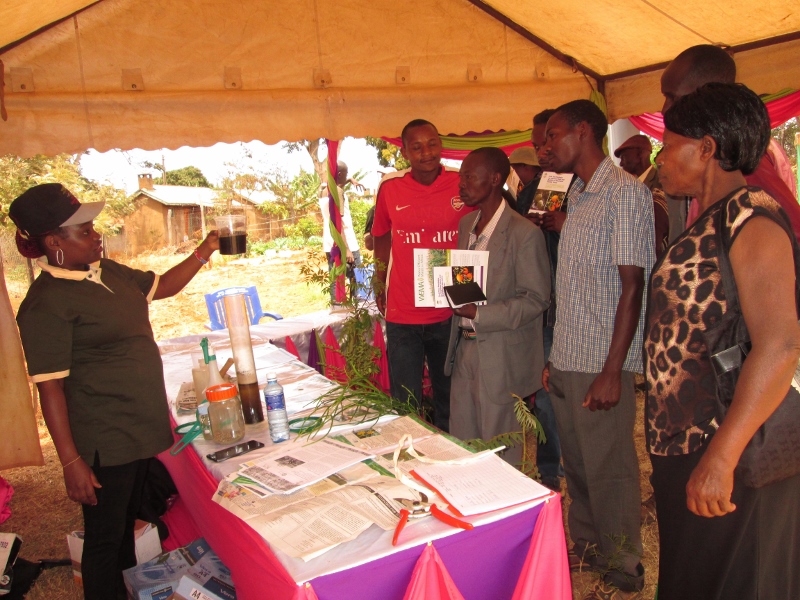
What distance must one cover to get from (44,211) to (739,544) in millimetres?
2129

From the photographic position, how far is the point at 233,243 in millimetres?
2221

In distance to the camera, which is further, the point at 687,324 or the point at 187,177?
the point at 187,177

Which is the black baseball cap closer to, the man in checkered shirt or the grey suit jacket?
the grey suit jacket

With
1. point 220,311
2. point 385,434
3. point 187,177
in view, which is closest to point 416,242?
point 385,434

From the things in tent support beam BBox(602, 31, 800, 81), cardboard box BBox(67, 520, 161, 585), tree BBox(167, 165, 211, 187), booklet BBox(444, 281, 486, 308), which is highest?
tree BBox(167, 165, 211, 187)

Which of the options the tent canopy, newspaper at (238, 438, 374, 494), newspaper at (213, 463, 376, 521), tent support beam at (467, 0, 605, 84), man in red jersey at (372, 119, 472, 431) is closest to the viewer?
newspaper at (213, 463, 376, 521)

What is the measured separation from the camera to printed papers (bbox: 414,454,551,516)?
1.34m

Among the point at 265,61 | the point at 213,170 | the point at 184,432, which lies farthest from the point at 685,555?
the point at 213,170

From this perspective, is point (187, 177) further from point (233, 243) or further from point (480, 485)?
point (480, 485)

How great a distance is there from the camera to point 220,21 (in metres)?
3.40

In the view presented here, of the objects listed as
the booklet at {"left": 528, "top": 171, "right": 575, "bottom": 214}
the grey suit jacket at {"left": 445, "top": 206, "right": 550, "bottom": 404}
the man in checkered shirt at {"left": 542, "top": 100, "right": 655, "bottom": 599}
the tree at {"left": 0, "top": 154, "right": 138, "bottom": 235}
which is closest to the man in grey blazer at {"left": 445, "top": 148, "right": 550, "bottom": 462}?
the grey suit jacket at {"left": 445, "top": 206, "right": 550, "bottom": 404}

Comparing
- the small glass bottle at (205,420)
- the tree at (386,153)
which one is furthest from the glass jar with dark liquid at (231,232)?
the tree at (386,153)

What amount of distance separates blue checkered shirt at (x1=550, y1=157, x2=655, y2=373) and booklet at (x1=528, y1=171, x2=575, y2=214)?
27cm

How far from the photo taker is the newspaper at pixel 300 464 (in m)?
1.52
